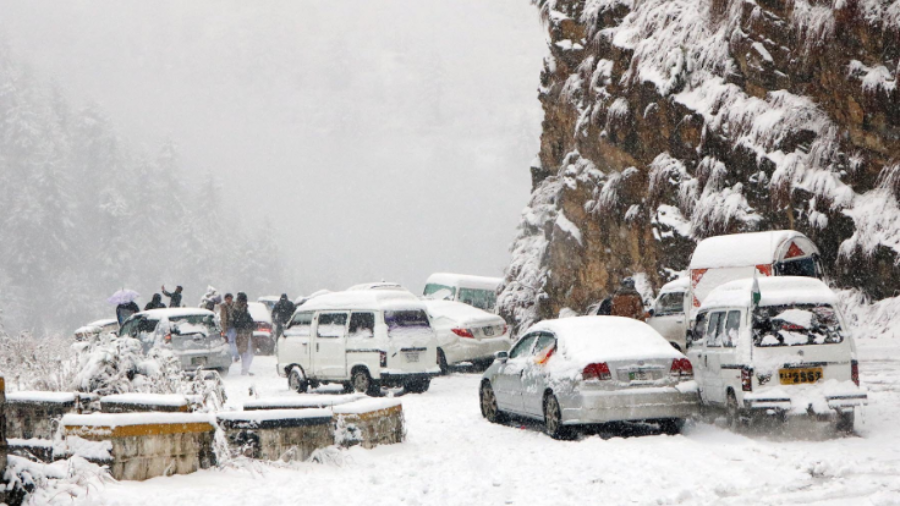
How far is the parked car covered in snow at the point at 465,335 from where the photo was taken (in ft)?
70.9

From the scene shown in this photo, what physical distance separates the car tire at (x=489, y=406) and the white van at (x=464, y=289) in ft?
51.2

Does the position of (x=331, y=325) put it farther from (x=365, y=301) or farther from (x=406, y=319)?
(x=406, y=319)

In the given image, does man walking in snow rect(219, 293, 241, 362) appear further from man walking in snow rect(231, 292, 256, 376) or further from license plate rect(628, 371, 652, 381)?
license plate rect(628, 371, 652, 381)

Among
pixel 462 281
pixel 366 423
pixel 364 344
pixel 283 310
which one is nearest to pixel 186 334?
pixel 364 344

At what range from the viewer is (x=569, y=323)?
42.8 ft

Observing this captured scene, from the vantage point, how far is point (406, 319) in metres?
18.5

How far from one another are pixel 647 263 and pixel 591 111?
5640 mm

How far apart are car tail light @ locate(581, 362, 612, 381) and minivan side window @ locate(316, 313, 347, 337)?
7.84 metres

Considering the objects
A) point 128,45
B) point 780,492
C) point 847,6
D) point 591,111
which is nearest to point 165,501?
point 780,492

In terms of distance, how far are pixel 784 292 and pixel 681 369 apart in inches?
61.0

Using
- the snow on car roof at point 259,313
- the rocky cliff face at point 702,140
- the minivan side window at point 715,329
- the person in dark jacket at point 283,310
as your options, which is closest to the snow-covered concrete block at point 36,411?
the minivan side window at point 715,329

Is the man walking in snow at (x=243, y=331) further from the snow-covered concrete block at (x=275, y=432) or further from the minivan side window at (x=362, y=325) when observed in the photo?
the snow-covered concrete block at (x=275, y=432)

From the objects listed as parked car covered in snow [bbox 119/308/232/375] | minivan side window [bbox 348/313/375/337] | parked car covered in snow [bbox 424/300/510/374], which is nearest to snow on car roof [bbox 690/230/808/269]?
parked car covered in snow [bbox 424/300/510/374]

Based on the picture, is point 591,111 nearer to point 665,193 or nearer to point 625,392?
point 665,193
